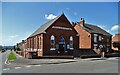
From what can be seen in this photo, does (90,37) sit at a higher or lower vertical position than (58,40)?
higher

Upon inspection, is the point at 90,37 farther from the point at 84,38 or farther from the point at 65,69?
the point at 65,69

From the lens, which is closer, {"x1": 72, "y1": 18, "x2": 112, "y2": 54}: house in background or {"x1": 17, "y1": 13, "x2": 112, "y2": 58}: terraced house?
{"x1": 17, "y1": 13, "x2": 112, "y2": 58}: terraced house

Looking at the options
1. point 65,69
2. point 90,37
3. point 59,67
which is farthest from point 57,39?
point 65,69

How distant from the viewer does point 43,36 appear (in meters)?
36.0

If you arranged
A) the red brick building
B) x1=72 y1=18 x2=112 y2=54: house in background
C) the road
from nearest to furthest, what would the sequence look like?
the road → the red brick building → x1=72 y1=18 x2=112 y2=54: house in background

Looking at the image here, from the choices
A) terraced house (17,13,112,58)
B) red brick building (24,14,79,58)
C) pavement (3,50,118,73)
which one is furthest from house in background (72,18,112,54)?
Result: pavement (3,50,118,73)

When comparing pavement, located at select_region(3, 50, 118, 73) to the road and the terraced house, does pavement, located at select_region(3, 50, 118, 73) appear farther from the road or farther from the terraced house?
the terraced house

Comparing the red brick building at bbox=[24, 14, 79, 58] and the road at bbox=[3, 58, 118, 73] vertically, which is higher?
the red brick building at bbox=[24, 14, 79, 58]

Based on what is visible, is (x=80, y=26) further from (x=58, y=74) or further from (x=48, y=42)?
(x=58, y=74)

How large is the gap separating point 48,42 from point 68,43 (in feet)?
17.2

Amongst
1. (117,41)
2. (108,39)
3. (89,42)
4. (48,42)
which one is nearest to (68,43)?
(48,42)

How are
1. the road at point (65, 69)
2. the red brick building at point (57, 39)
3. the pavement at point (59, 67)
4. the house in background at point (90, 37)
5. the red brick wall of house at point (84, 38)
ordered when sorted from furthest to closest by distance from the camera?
the red brick wall of house at point (84, 38) → the house in background at point (90, 37) → the red brick building at point (57, 39) → the pavement at point (59, 67) → the road at point (65, 69)

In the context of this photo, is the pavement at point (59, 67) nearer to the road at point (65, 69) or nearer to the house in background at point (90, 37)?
the road at point (65, 69)

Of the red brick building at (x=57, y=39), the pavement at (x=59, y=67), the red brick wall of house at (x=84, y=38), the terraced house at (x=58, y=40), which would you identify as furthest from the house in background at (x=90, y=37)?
the pavement at (x=59, y=67)
